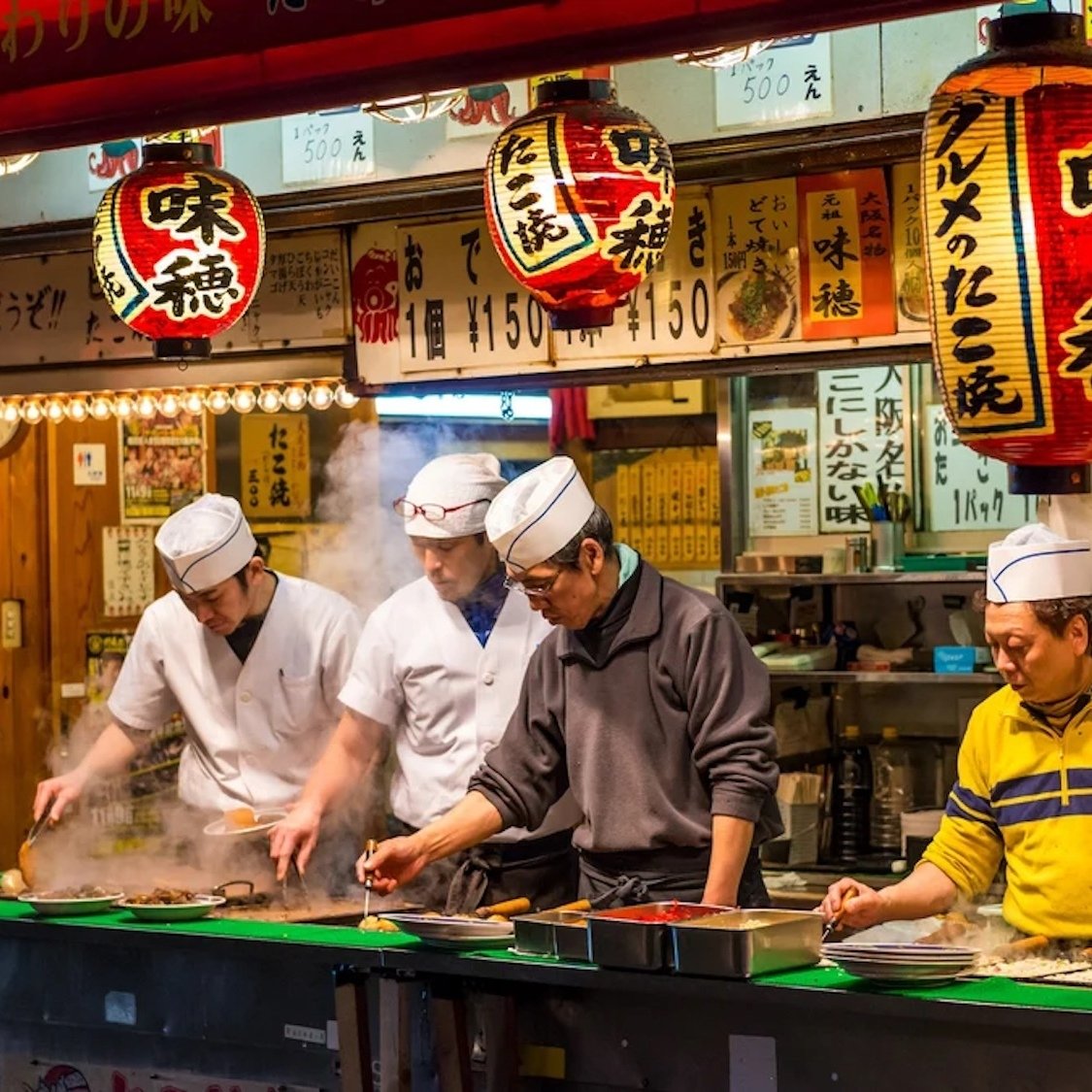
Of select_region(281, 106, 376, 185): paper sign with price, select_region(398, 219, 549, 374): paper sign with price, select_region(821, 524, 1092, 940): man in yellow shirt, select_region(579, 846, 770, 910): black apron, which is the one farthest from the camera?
select_region(281, 106, 376, 185): paper sign with price

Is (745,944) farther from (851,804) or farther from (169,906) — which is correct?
(851,804)

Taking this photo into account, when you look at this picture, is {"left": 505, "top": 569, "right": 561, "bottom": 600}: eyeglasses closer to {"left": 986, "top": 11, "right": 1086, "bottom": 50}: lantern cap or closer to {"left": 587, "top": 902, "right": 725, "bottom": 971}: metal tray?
{"left": 587, "top": 902, "right": 725, "bottom": 971}: metal tray

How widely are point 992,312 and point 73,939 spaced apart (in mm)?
3300

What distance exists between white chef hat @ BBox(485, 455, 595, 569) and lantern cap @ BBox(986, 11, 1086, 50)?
1873 mm

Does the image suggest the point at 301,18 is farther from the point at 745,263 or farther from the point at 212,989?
the point at 212,989

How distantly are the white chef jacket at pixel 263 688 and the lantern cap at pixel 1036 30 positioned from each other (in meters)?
3.77

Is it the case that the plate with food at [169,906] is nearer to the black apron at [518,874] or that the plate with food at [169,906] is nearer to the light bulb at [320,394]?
the black apron at [518,874]

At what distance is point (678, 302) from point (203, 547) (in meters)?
1.89

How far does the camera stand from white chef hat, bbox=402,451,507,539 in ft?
20.7

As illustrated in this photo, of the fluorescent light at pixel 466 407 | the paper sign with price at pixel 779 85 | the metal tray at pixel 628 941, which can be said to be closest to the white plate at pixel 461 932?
the metal tray at pixel 628 941

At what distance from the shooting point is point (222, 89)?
545 cm

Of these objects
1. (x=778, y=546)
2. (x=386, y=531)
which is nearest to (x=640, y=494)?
(x=778, y=546)

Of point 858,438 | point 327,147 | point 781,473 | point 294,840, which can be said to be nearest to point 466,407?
point 781,473

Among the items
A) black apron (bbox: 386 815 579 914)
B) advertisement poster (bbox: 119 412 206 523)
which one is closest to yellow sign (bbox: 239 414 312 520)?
advertisement poster (bbox: 119 412 206 523)
